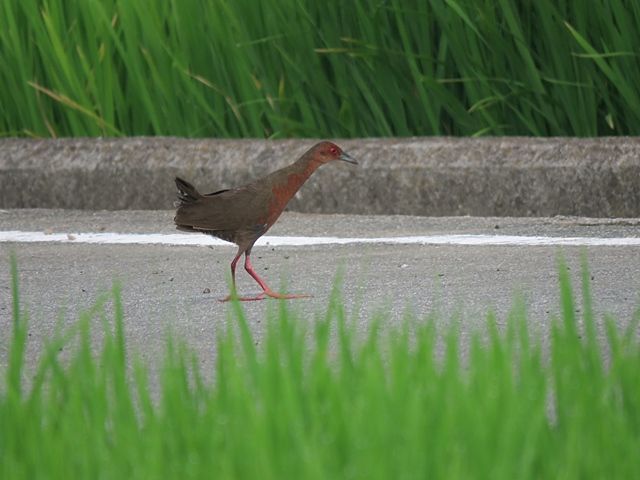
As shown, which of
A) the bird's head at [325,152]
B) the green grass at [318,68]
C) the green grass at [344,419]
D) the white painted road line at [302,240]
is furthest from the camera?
the green grass at [318,68]

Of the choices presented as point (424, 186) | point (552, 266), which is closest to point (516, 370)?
point (552, 266)

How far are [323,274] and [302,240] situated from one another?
844mm

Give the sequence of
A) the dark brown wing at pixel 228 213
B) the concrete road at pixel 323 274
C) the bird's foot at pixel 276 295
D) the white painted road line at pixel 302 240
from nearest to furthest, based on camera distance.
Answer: the concrete road at pixel 323 274, the bird's foot at pixel 276 295, the dark brown wing at pixel 228 213, the white painted road line at pixel 302 240

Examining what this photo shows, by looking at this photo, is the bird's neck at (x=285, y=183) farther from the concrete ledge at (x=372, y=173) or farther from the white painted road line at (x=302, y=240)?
the concrete ledge at (x=372, y=173)

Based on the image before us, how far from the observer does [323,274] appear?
4953mm

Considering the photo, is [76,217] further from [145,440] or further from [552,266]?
→ [145,440]

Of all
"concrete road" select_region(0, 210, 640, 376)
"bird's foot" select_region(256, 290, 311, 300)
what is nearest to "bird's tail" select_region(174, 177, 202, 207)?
"concrete road" select_region(0, 210, 640, 376)

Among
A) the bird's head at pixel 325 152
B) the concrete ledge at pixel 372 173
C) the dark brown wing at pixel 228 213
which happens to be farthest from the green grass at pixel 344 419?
the concrete ledge at pixel 372 173

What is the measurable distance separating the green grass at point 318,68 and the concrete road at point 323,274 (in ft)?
2.54

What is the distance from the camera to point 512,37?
22.1 feet

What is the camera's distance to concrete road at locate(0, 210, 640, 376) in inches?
160

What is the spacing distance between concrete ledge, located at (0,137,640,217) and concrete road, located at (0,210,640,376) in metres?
0.14

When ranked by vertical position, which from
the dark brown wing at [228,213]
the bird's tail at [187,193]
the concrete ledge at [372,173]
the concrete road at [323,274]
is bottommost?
the concrete ledge at [372,173]

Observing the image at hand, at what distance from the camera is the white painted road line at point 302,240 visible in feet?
17.8
